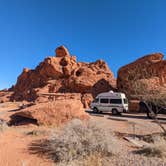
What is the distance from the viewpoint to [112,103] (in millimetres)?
19000

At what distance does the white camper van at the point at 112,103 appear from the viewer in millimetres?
18359

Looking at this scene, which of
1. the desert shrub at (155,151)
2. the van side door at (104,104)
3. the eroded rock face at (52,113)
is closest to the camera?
the desert shrub at (155,151)

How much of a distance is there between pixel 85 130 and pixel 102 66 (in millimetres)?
46152

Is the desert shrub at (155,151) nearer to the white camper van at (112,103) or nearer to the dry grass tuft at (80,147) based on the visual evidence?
the dry grass tuft at (80,147)

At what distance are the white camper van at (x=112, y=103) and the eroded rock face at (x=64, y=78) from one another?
1066 cm

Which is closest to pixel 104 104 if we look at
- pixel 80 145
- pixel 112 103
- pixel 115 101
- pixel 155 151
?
pixel 112 103

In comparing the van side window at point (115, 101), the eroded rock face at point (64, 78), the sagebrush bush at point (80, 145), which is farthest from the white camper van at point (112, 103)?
the sagebrush bush at point (80, 145)

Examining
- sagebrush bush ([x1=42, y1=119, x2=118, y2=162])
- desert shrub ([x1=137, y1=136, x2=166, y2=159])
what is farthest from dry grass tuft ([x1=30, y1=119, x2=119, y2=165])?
desert shrub ([x1=137, y1=136, x2=166, y2=159])

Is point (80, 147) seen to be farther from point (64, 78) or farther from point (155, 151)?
point (64, 78)

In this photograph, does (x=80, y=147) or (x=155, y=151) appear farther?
(x=155, y=151)

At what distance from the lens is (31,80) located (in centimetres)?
5322

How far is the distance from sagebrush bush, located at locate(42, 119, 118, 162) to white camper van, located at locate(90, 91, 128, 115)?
12970 millimetres

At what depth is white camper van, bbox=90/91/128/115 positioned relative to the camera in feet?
60.2

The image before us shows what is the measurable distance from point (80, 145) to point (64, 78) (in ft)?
137
